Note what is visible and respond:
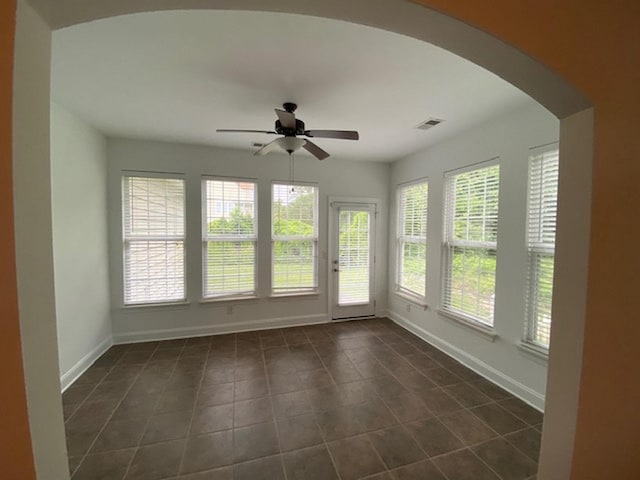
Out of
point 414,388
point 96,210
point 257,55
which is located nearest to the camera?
point 257,55

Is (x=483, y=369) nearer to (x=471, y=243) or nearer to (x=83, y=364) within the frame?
(x=471, y=243)

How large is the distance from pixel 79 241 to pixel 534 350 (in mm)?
4631

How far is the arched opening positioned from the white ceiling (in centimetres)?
74

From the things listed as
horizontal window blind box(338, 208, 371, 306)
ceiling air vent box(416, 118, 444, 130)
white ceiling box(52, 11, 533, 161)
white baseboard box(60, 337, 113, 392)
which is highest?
ceiling air vent box(416, 118, 444, 130)

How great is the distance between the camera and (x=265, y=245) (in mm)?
3979

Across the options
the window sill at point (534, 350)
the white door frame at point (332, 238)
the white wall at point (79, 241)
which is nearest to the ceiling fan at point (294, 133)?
the white wall at point (79, 241)

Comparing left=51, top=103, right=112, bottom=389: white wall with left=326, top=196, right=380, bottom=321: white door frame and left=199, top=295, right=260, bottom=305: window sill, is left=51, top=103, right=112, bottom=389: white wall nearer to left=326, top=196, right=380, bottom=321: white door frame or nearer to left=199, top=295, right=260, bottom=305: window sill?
left=199, top=295, right=260, bottom=305: window sill

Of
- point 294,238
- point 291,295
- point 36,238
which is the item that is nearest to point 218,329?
point 291,295

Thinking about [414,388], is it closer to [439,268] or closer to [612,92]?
[439,268]

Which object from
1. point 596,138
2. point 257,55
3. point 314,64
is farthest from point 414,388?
point 257,55

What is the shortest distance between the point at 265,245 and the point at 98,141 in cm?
239

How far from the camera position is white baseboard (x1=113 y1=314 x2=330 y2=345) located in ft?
11.5

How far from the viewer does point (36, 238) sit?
0.68m

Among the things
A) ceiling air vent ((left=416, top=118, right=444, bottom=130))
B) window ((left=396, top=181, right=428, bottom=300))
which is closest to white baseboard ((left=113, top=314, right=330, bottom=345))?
window ((left=396, top=181, right=428, bottom=300))
